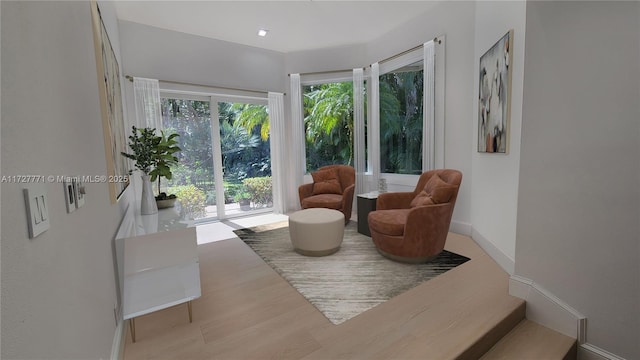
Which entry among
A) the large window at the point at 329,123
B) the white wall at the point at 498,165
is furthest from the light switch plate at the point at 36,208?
the large window at the point at 329,123

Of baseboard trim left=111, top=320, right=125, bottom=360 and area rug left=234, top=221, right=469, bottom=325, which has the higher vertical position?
baseboard trim left=111, top=320, right=125, bottom=360

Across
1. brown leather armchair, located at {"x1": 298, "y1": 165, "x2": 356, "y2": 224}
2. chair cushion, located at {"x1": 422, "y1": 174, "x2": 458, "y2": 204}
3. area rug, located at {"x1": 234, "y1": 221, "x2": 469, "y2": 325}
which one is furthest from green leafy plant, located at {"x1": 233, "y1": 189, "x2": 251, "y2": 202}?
chair cushion, located at {"x1": 422, "y1": 174, "x2": 458, "y2": 204}

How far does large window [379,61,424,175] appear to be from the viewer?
4164 mm

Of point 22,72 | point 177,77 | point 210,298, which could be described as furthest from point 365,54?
point 22,72

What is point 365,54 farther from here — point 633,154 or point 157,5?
point 633,154

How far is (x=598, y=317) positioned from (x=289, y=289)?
2.07m

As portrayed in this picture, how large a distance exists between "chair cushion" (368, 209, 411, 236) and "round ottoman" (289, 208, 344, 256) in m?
0.38

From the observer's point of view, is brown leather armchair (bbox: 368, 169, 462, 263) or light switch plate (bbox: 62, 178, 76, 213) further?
brown leather armchair (bbox: 368, 169, 462, 263)

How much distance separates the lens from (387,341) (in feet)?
Result: 5.48

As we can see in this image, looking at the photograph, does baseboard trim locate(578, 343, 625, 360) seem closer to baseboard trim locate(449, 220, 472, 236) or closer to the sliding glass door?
baseboard trim locate(449, 220, 472, 236)

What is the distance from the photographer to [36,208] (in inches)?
27.8

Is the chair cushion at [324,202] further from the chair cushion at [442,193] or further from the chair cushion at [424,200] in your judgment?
the chair cushion at [442,193]

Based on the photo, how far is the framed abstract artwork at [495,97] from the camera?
2.43 meters

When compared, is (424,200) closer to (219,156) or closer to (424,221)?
(424,221)
